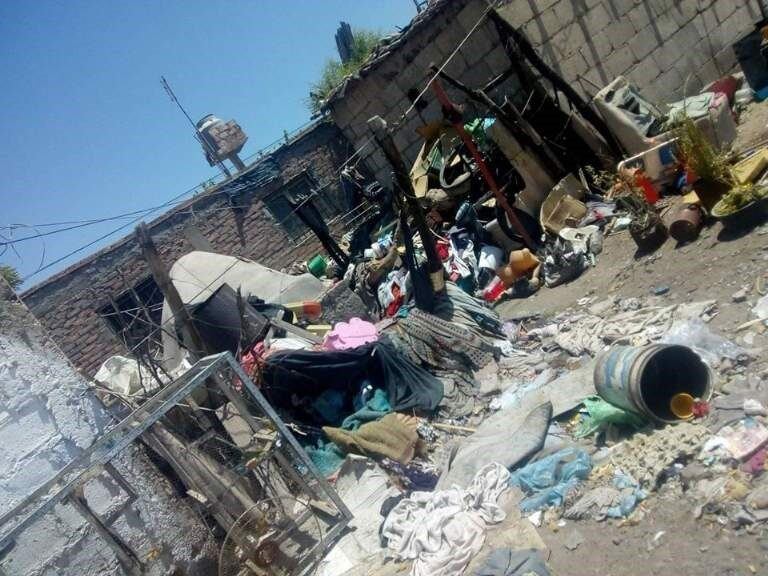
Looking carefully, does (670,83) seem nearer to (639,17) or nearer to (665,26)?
(665,26)

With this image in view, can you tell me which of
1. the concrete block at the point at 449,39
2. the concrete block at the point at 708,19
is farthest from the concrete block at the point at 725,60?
the concrete block at the point at 449,39

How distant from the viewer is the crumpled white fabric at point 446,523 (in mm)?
4172

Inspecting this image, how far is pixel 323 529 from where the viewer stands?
518 centimetres

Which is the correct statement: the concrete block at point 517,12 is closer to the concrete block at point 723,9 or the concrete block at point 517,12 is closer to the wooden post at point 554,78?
the wooden post at point 554,78

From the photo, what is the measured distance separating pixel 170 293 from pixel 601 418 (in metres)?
5.76

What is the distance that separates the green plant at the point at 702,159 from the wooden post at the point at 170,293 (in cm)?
631

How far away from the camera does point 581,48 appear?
35.5ft

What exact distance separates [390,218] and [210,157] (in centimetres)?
1210

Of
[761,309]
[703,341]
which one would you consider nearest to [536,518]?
[703,341]

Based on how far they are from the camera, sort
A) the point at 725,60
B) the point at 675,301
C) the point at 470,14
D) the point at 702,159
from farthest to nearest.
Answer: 1. the point at 725,60
2. the point at 470,14
3. the point at 702,159
4. the point at 675,301

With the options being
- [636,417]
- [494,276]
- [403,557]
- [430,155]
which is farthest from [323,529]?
[430,155]

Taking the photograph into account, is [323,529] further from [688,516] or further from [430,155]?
[430,155]

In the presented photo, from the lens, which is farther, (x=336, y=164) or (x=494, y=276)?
(x=336, y=164)

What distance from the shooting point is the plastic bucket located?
4.12 metres
